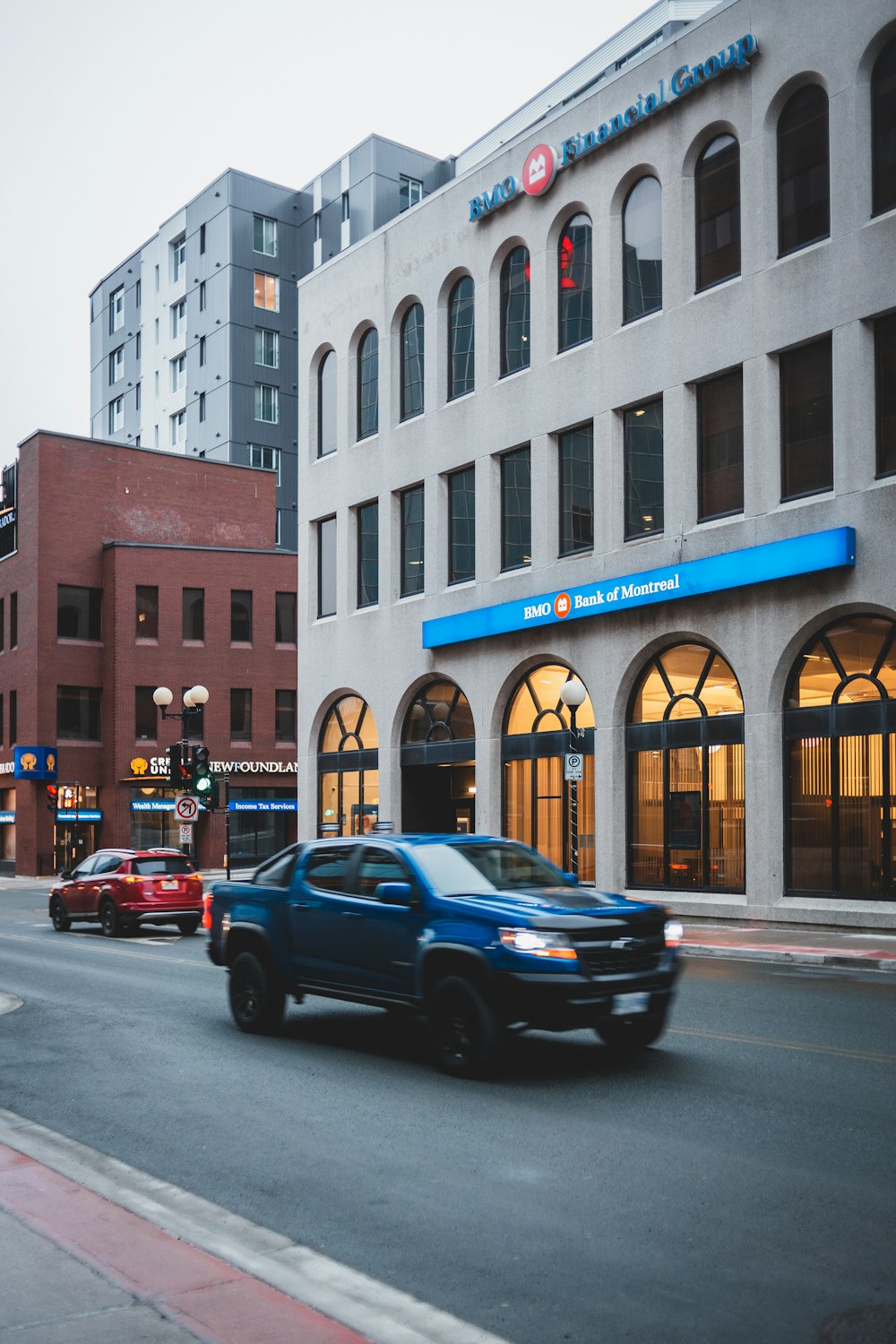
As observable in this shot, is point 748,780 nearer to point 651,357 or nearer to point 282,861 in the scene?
point 651,357

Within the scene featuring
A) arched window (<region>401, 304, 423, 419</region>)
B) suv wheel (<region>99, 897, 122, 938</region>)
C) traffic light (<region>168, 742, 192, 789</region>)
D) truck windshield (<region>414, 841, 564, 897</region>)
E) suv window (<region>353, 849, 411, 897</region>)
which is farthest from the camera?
arched window (<region>401, 304, 423, 419</region>)

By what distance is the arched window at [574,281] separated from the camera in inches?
1113

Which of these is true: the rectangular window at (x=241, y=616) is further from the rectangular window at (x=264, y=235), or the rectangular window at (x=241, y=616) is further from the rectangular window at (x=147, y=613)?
the rectangular window at (x=264, y=235)

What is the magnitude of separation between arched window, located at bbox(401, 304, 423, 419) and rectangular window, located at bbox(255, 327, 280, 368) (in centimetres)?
3932

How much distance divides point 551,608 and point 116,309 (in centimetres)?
6209

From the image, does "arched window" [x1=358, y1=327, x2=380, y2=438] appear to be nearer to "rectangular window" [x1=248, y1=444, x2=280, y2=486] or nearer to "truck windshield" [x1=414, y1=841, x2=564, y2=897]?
"truck windshield" [x1=414, y1=841, x2=564, y2=897]

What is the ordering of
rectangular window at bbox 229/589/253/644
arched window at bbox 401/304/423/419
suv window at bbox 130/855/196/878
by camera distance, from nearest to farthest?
suv window at bbox 130/855/196/878 → arched window at bbox 401/304/423/419 → rectangular window at bbox 229/589/253/644

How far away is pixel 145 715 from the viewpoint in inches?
2206

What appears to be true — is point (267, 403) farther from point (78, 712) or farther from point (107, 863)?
point (107, 863)

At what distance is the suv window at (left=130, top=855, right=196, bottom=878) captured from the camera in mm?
24859

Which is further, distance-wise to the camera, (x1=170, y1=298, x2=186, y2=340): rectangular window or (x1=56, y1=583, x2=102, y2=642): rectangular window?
(x1=170, y1=298, x2=186, y2=340): rectangular window

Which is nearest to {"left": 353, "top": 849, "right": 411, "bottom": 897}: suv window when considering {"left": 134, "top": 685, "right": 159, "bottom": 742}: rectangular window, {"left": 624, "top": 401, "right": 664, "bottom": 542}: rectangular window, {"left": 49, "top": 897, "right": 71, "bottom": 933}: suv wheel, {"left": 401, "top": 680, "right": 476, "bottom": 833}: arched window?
{"left": 624, "top": 401, "right": 664, "bottom": 542}: rectangular window

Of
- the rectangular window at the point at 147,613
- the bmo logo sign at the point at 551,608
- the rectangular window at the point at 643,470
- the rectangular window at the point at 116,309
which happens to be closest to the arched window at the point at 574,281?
the rectangular window at the point at 643,470

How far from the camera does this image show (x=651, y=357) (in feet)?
85.9
